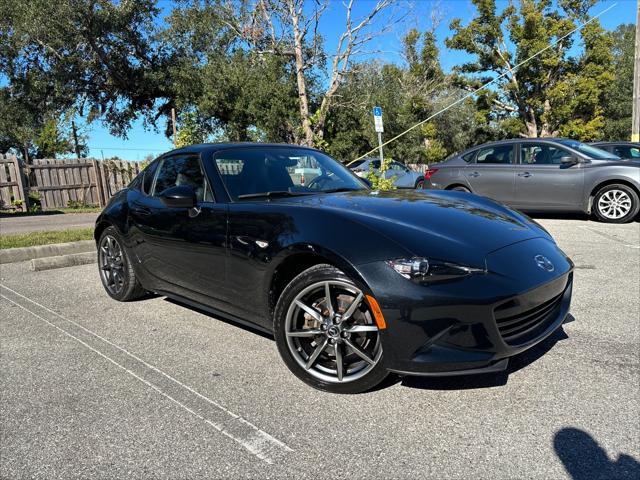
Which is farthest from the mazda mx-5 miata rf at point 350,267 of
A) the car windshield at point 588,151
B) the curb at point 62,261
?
the car windshield at point 588,151

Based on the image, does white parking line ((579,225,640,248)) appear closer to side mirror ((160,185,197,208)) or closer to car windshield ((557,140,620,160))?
car windshield ((557,140,620,160))

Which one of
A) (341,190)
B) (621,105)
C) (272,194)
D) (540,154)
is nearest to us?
(272,194)

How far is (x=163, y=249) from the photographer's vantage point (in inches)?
152

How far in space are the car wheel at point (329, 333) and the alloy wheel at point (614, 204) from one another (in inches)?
309

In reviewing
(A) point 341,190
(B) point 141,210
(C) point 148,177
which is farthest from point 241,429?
(C) point 148,177

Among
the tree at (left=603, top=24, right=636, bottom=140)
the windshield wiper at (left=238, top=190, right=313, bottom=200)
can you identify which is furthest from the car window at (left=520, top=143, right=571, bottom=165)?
the tree at (left=603, top=24, right=636, bottom=140)

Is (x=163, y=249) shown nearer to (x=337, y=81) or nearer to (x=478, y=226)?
(x=478, y=226)

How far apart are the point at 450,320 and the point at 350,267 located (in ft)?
1.85

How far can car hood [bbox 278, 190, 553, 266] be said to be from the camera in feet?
8.34

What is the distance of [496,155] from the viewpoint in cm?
964

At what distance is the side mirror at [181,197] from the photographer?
3471 mm

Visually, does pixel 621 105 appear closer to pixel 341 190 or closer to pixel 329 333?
pixel 341 190

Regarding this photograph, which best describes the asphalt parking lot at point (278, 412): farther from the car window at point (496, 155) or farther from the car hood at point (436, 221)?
the car window at point (496, 155)

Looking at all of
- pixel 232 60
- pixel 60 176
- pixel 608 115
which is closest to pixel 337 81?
pixel 232 60
